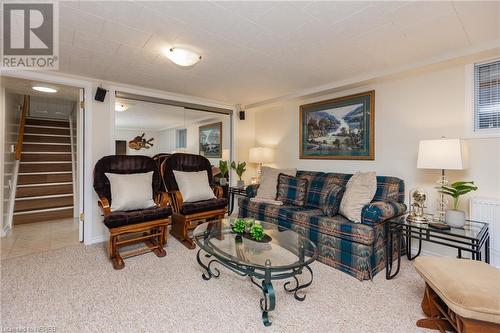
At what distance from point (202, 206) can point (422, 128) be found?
9.35ft

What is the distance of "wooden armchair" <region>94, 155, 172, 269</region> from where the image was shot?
2555 mm

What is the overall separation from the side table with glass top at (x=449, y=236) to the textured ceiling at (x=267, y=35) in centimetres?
166

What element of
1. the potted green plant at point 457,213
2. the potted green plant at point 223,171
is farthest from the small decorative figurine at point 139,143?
the potted green plant at point 457,213

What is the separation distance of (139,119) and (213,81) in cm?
137

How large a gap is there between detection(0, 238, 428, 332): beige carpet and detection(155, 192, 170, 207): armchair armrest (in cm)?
73

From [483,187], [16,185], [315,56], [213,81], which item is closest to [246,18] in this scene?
[315,56]

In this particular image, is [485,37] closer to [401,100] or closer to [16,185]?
[401,100]

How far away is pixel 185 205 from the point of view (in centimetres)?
312

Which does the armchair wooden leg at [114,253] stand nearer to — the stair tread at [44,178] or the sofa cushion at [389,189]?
the sofa cushion at [389,189]

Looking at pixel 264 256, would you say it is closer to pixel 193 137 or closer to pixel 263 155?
pixel 263 155

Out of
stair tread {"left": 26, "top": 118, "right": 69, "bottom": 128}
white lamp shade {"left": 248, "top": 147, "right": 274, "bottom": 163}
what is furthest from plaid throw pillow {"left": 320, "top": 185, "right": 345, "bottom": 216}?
stair tread {"left": 26, "top": 118, "right": 69, "bottom": 128}

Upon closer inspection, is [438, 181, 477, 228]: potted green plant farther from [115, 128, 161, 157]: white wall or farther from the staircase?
the staircase

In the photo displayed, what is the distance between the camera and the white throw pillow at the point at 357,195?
96.6 inches

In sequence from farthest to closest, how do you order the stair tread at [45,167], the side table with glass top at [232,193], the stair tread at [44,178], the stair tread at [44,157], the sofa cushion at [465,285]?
the stair tread at [44,157] → the stair tread at [45,167] → the stair tread at [44,178] → the side table with glass top at [232,193] → the sofa cushion at [465,285]
